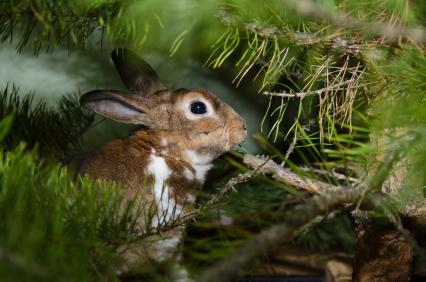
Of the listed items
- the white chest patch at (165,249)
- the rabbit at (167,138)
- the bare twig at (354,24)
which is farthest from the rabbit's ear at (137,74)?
the bare twig at (354,24)

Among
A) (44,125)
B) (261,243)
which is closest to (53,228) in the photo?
(261,243)

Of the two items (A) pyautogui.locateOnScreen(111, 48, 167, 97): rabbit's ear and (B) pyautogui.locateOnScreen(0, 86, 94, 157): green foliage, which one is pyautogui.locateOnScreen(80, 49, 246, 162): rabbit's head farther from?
(B) pyautogui.locateOnScreen(0, 86, 94, 157): green foliage

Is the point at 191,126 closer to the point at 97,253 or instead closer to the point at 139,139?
the point at 139,139

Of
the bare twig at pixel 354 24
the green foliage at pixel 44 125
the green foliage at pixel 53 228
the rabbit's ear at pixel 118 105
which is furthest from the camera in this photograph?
the green foliage at pixel 44 125

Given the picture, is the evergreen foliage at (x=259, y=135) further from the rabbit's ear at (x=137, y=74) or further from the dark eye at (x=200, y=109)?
the rabbit's ear at (x=137, y=74)

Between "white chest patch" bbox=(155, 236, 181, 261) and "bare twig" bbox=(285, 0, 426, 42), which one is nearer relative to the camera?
"bare twig" bbox=(285, 0, 426, 42)

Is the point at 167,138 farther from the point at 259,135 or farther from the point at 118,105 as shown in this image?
the point at 259,135

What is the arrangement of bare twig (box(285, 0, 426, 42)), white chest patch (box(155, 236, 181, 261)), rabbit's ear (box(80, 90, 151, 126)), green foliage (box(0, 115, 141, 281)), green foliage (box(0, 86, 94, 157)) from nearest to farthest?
green foliage (box(0, 115, 141, 281))
bare twig (box(285, 0, 426, 42))
white chest patch (box(155, 236, 181, 261))
rabbit's ear (box(80, 90, 151, 126))
green foliage (box(0, 86, 94, 157))

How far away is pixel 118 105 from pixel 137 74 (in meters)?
0.16

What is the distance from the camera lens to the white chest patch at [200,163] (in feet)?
4.56

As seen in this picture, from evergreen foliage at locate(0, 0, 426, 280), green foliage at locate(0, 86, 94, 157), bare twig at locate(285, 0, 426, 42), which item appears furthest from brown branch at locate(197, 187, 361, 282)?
green foliage at locate(0, 86, 94, 157)

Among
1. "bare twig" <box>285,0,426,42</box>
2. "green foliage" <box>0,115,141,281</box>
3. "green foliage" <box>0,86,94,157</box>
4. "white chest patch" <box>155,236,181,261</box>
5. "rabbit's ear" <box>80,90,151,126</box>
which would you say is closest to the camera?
"green foliage" <box>0,115,141,281</box>

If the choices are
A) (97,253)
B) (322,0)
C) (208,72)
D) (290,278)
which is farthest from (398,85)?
(208,72)

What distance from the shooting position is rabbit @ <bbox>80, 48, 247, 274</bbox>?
132 cm
